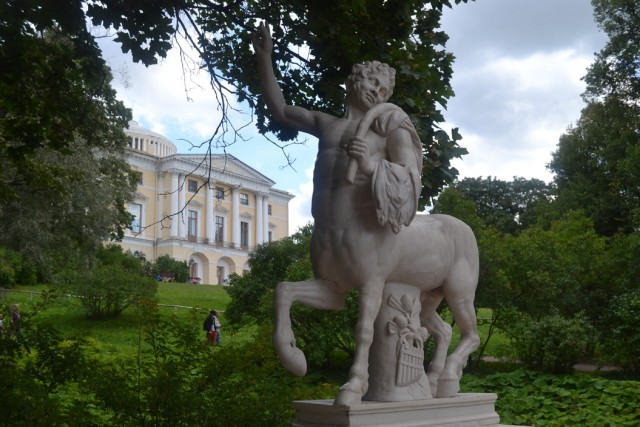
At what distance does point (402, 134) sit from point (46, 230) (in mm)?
13553

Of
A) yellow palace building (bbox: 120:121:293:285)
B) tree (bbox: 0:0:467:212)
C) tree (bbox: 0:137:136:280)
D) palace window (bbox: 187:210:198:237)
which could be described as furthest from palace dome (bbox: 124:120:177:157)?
tree (bbox: 0:0:467:212)

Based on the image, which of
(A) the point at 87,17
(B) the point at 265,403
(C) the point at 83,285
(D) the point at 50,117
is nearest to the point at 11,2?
(A) the point at 87,17

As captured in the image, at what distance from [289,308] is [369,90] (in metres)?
1.44

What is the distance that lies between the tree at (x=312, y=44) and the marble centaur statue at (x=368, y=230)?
1.66 m

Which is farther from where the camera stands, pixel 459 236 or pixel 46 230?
pixel 46 230

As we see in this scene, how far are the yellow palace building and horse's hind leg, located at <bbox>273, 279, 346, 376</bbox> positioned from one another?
45127 millimetres

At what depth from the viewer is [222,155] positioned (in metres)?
7.02

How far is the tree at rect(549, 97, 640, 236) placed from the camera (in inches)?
891

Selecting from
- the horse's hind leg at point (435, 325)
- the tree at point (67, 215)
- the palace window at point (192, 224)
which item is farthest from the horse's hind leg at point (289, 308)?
the palace window at point (192, 224)

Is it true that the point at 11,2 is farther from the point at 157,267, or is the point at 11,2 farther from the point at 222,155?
the point at 157,267

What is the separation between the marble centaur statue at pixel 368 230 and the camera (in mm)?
4082

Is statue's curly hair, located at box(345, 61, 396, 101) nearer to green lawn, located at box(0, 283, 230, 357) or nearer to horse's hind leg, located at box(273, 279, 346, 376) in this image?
horse's hind leg, located at box(273, 279, 346, 376)

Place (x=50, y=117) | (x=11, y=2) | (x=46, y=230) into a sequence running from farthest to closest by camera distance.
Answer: (x=46, y=230)
(x=50, y=117)
(x=11, y=2)

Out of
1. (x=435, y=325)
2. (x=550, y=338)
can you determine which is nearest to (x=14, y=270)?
(x=550, y=338)
